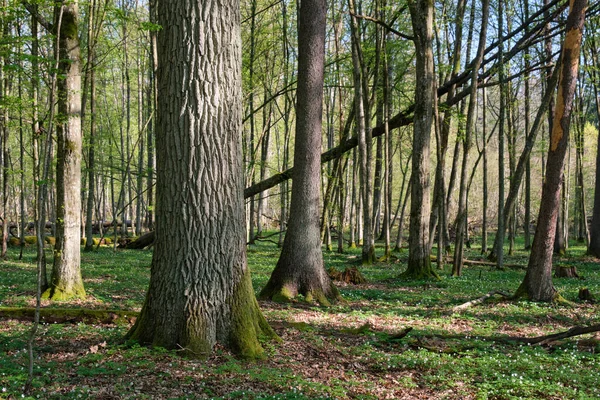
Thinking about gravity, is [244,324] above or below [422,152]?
below

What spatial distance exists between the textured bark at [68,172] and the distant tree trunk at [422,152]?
27.3 ft

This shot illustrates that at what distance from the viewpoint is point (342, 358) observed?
19.3 feet

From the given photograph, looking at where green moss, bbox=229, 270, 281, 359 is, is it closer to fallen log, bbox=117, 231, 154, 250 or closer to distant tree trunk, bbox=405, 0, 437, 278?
distant tree trunk, bbox=405, 0, 437, 278

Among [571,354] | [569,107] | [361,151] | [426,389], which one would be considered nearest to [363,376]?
[426,389]

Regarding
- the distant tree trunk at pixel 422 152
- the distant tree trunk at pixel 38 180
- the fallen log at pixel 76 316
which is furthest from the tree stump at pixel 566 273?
the distant tree trunk at pixel 38 180

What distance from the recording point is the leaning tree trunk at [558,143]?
362 inches

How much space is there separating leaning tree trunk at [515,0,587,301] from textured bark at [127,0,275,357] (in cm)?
675

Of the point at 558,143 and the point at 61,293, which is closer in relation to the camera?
the point at 61,293

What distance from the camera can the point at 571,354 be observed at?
6.37 meters

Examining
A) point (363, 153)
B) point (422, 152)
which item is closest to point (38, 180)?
point (422, 152)

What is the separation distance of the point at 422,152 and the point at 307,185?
4.95m

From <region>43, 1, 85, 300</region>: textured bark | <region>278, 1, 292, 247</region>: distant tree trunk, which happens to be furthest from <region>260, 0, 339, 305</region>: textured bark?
<region>278, 1, 292, 247</region>: distant tree trunk

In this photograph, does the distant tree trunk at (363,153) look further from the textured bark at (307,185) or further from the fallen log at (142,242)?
the fallen log at (142,242)

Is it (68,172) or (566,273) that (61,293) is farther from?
(566,273)
